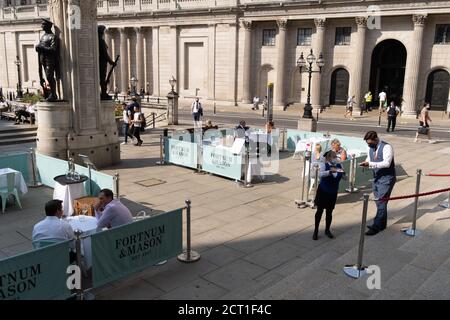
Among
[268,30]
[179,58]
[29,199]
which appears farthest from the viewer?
[179,58]

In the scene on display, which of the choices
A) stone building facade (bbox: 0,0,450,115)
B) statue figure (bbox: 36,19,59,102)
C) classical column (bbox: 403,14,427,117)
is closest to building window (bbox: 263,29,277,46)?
stone building facade (bbox: 0,0,450,115)

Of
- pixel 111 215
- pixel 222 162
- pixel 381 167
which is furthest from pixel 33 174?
pixel 381 167

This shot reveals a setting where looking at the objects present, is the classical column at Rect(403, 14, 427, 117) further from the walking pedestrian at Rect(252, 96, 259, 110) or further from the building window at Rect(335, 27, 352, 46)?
the walking pedestrian at Rect(252, 96, 259, 110)

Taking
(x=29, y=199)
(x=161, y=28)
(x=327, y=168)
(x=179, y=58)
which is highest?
(x=161, y=28)

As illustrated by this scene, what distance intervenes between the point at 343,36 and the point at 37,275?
38742mm

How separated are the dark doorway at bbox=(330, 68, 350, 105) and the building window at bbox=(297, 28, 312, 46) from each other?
13.0 ft

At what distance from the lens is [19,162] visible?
1261 centimetres

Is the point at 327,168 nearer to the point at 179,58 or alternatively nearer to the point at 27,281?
the point at 27,281

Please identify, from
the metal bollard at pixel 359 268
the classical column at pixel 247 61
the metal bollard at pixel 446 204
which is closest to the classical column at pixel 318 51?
the classical column at pixel 247 61

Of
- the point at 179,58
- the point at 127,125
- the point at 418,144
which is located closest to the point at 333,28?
the point at 179,58

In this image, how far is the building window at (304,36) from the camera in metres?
41.1

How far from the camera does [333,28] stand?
39500mm

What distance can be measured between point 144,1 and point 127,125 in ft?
114

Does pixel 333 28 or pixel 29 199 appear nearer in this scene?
pixel 29 199
